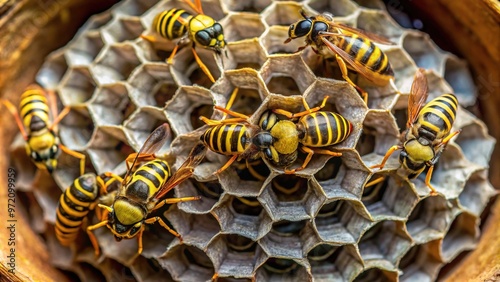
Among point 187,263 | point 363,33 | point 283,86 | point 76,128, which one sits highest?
point 363,33

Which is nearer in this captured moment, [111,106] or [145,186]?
[145,186]

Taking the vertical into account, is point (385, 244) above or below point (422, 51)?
below

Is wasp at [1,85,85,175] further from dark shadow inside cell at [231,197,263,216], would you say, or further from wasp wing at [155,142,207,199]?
dark shadow inside cell at [231,197,263,216]

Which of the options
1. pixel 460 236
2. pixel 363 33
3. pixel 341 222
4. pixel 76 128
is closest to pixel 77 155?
pixel 76 128

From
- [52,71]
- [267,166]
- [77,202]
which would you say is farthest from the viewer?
[52,71]

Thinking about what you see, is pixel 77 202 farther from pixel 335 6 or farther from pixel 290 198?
pixel 335 6

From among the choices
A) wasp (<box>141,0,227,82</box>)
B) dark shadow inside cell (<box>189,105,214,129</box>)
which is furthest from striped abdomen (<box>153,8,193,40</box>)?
dark shadow inside cell (<box>189,105,214,129</box>)

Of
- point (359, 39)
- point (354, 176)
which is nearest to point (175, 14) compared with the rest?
point (359, 39)
